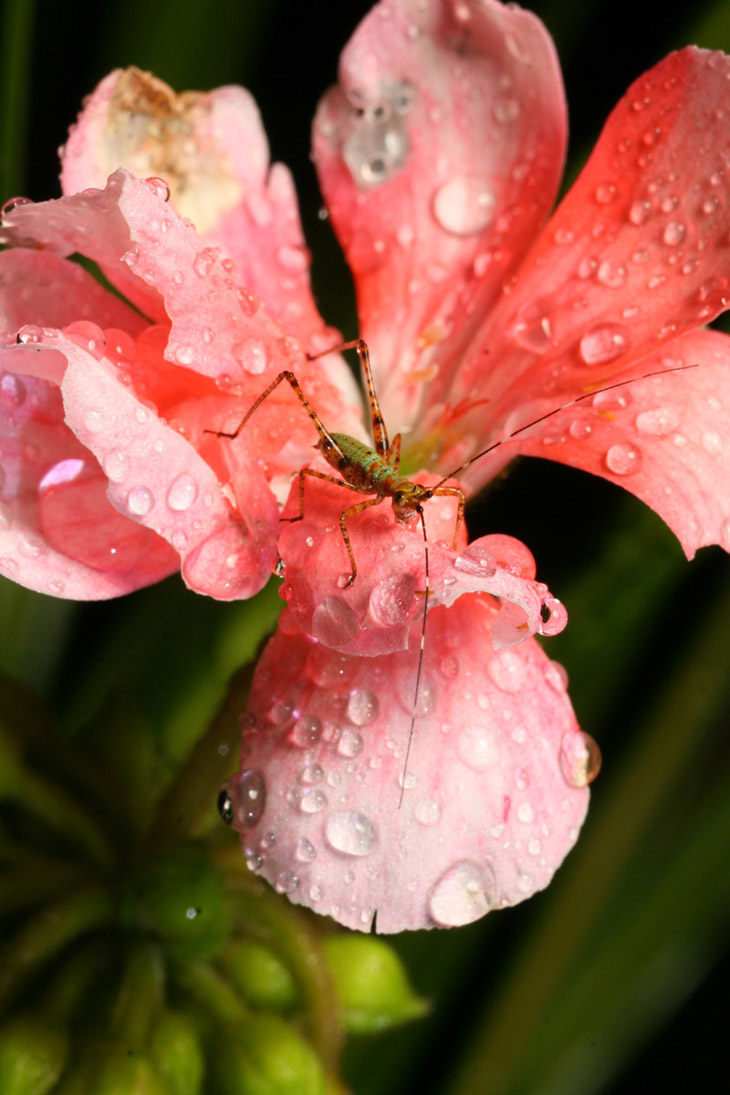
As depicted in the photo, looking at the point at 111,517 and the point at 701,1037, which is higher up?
the point at 111,517

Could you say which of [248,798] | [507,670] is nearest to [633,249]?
[507,670]

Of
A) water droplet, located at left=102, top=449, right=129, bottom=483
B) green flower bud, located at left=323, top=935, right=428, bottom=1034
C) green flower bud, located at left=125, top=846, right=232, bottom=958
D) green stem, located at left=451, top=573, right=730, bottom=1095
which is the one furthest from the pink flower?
green stem, located at left=451, top=573, right=730, bottom=1095

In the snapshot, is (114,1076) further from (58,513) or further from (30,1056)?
(58,513)

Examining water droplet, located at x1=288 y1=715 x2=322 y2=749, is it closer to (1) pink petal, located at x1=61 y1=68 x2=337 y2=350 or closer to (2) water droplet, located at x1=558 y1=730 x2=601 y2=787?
(2) water droplet, located at x1=558 y1=730 x2=601 y2=787

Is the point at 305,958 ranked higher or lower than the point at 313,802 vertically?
lower

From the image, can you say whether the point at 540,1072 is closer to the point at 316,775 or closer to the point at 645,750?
the point at 645,750

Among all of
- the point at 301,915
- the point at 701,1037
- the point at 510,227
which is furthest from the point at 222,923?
the point at 701,1037
